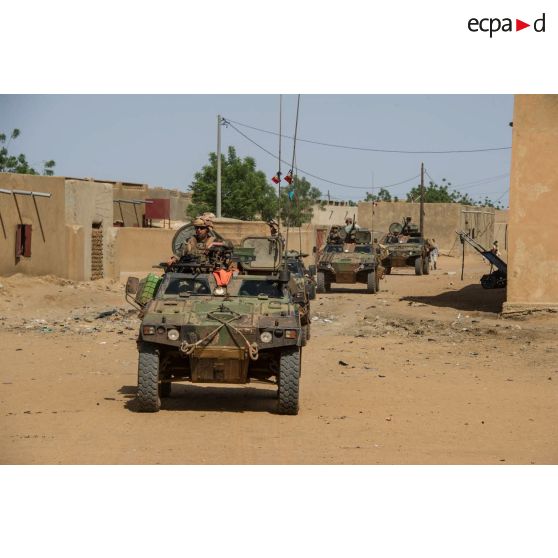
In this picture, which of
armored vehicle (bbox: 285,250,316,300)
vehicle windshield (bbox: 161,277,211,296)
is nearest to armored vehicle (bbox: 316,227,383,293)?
armored vehicle (bbox: 285,250,316,300)

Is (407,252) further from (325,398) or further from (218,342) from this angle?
(218,342)

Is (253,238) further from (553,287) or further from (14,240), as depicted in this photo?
(14,240)

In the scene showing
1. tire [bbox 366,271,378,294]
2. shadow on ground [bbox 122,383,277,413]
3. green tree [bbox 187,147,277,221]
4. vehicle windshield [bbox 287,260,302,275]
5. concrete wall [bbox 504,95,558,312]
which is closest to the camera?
shadow on ground [bbox 122,383,277,413]

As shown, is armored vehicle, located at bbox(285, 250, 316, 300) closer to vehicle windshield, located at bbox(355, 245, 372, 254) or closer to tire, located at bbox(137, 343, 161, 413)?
vehicle windshield, located at bbox(355, 245, 372, 254)

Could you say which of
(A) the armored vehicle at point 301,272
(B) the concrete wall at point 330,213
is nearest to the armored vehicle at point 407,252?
(A) the armored vehicle at point 301,272

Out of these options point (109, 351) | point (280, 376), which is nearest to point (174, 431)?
point (280, 376)

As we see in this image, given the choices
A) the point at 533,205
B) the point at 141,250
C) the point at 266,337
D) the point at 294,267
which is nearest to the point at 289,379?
the point at 266,337

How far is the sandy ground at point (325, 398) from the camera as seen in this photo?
8.48 metres

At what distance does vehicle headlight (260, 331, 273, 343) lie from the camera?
10.1 m

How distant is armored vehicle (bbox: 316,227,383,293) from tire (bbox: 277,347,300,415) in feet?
56.9

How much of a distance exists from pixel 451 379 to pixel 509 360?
86.6 inches

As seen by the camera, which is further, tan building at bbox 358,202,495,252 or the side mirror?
tan building at bbox 358,202,495,252

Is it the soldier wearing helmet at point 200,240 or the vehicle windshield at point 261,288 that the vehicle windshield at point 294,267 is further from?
the vehicle windshield at point 261,288

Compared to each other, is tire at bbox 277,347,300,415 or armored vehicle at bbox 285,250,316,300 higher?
armored vehicle at bbox 285,250,316,300
